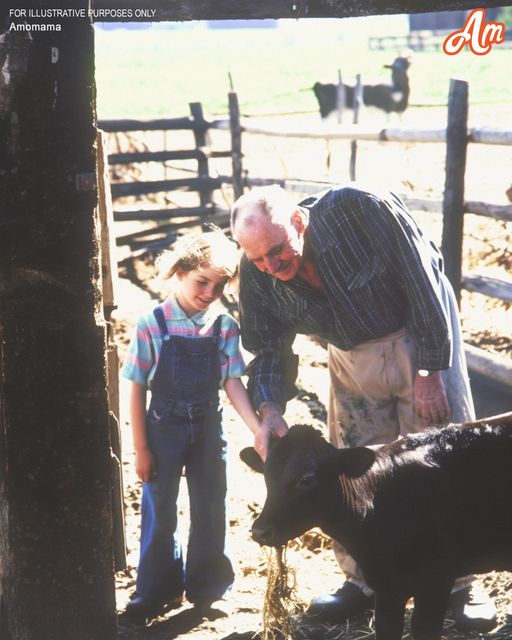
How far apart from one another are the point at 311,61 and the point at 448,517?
220 feet

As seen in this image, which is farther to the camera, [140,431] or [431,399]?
[140,431]

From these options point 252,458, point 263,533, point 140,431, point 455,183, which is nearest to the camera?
point 263,533

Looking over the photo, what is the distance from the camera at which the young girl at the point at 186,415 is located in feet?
12.8

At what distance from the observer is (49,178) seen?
2785mm

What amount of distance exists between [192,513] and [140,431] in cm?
51

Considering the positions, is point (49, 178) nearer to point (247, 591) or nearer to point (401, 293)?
point (401, 293)

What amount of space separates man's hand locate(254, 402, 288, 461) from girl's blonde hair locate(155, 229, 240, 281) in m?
0.58

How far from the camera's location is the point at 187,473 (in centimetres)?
423

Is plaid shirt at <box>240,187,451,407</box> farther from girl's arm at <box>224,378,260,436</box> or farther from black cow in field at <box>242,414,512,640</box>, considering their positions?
black cow in field at <box>242,414,512,640</box>

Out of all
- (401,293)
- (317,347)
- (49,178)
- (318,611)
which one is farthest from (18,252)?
(317,347)

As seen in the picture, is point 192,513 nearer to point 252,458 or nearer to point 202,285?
point 252,458

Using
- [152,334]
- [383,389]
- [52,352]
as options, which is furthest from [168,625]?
[52,352]

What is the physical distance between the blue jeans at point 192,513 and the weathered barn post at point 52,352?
38.6 inches

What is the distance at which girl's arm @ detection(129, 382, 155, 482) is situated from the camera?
398 cm
